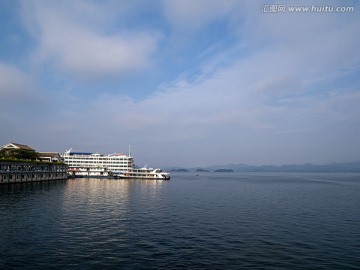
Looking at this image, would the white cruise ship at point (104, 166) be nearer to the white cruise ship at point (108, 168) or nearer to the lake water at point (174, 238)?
the white cruise ship at point (108, 168)

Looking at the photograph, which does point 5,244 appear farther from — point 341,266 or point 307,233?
point 307,233

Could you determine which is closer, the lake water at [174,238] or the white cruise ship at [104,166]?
the lake water at [174,238]

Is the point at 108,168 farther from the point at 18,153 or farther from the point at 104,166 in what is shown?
the point at 18,153

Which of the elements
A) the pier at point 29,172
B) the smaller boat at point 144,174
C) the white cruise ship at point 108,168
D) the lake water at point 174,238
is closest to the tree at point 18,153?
the pier at point 29,172

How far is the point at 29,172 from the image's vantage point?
393ft

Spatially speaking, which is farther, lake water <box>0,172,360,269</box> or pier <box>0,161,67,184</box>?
pier <box>0,161,67,184</box>

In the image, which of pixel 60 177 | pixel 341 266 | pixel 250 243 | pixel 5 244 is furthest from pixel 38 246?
pixel 60 177


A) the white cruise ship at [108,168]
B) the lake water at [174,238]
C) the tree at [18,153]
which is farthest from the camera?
the white cruise ship at [108,168]

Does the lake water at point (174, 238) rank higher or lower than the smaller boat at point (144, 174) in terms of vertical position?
lower

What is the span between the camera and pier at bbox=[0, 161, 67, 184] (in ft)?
336

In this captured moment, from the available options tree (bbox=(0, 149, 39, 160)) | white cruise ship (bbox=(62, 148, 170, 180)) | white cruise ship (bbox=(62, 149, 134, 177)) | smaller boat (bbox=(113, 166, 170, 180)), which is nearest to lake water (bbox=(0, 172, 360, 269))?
tree (bbox=(0, 149, 39, 160))

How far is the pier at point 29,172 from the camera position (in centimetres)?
10231

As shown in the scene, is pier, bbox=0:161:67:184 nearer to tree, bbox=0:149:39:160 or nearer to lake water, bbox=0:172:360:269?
tree, bbox=0:149:39:160

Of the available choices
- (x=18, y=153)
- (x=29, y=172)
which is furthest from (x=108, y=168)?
(x=29, y=172)
